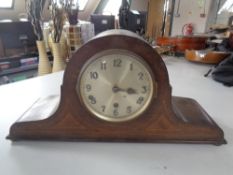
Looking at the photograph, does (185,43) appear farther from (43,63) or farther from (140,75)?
(140,75)

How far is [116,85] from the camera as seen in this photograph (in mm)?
430

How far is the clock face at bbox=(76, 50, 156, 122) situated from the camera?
42cm

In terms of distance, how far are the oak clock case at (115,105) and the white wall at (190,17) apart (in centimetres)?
282

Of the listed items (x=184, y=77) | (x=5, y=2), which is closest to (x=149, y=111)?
(x=184, y=77)

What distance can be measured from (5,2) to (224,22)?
A: 289cm

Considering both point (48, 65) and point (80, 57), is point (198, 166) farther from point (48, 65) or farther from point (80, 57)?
point (48, 65)

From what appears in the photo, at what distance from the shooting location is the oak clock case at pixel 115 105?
417 millimetres

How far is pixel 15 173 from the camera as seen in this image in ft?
1.17

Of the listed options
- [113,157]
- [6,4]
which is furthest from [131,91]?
[6,4]

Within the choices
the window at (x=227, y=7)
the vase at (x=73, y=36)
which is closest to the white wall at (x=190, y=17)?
the window at (x=227, y=7)

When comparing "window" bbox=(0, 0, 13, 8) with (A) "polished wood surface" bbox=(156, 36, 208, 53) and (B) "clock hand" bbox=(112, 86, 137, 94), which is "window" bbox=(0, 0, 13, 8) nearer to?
(A) "polished wood surface" bbox=(156, 36, 208, 53)

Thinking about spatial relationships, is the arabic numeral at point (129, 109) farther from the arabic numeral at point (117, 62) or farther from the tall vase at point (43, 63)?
the tall vase at point (43, 63)

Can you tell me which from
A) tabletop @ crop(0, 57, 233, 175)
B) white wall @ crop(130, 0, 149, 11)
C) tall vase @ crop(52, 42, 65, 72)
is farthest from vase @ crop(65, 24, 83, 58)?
white wall @ crop(130, 0, 149, 11)

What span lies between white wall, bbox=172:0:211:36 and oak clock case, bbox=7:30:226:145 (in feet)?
9.26
